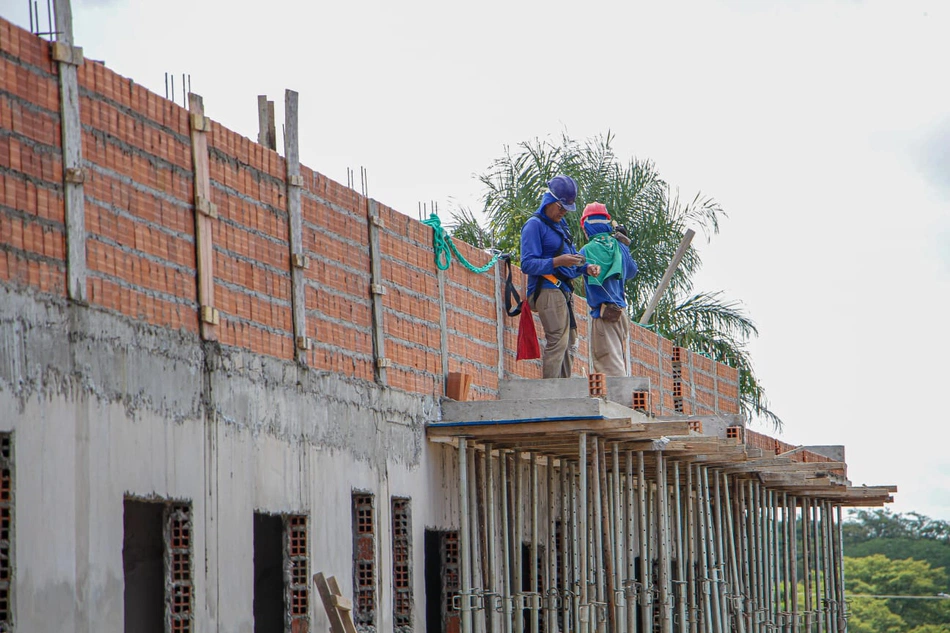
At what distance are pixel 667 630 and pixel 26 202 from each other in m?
9.37

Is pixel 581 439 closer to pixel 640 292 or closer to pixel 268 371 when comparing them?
pixel 268 371

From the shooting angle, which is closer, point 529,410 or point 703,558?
point 529,410

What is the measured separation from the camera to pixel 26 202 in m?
9.24

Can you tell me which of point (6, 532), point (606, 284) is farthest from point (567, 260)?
point (6, 532)

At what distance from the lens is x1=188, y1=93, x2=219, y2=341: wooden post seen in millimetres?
11109

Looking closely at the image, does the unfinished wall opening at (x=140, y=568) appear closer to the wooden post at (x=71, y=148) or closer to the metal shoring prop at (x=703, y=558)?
the wooden post at (x=71, y=148)

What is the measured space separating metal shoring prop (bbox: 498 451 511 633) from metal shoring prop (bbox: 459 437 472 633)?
0.44 meters

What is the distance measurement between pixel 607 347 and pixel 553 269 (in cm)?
206

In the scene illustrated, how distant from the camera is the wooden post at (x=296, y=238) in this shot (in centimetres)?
1247

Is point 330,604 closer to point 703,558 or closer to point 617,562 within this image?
point 617,562

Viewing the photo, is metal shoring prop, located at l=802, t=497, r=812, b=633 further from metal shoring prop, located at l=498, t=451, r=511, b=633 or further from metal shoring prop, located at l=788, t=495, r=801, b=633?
metal shoring prop, located at l=498, t=451, r=511, b=633

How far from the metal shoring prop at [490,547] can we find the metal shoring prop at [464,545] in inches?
10.3

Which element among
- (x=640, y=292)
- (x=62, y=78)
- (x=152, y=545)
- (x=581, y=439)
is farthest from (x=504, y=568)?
(x=640, y=292)

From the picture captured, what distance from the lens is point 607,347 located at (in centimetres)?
1714
